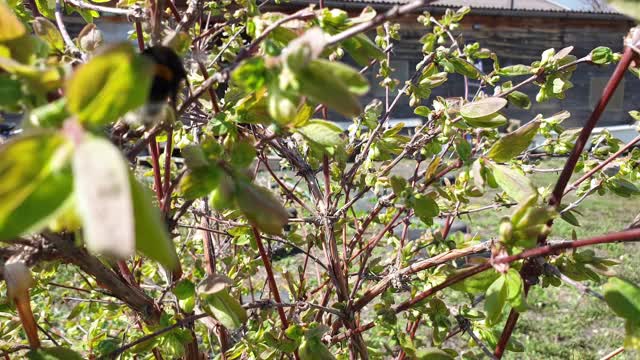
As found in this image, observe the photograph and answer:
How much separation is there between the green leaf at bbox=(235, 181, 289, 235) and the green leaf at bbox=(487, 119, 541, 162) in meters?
0.49

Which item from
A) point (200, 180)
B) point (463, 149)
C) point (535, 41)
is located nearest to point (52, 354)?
point (200, 180)

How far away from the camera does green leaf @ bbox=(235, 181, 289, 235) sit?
0.67m

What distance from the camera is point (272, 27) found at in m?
0.71

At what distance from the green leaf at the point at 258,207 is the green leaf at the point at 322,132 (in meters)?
0.19

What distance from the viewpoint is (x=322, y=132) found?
854mm

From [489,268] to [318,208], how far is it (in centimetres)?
66

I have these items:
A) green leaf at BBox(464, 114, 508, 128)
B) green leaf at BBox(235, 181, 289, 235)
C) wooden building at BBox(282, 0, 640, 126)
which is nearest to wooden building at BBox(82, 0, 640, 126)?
wooden building at BBox(282, 0, 640, 126)

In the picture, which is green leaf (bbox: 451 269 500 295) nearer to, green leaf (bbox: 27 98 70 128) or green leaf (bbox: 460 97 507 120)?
green leaf (bbox: 460 97 507 120)

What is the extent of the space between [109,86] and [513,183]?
669mm

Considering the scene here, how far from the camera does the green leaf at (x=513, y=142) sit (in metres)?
0.98

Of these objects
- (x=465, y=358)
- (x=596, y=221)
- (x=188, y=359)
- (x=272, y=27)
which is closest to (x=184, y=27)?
(x=272, y=27)

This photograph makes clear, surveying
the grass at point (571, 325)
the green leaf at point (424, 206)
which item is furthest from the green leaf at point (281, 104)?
the grass at point (571, 325)

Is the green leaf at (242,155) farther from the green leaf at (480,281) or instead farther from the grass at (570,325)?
the grass at (570,325)

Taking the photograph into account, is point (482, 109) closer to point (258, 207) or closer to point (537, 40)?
point (258, 207)
